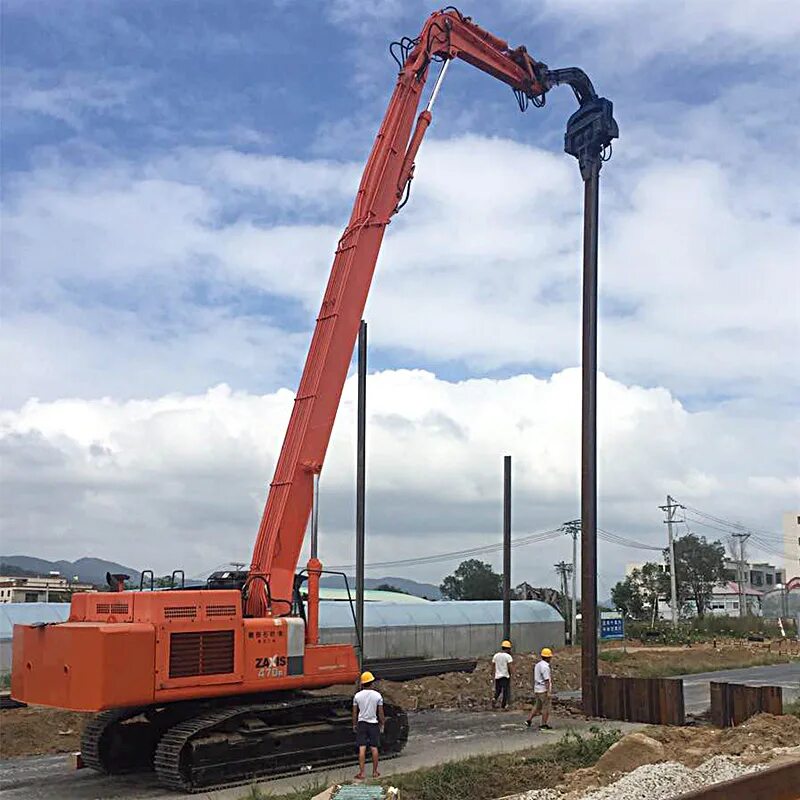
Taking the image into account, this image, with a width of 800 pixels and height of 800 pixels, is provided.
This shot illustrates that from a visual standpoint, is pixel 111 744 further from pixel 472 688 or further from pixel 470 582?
pixel 470 582

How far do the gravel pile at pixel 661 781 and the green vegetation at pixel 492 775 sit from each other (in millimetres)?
720

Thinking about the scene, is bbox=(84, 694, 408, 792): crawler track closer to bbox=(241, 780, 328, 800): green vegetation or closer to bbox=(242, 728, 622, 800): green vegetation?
bbox=(241, 780, 328, 800): green vegetation

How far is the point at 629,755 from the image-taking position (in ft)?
47.8

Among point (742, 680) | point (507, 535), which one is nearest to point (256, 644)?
point (507, 535)

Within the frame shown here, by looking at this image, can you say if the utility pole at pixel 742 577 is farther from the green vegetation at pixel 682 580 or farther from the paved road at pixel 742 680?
the paved road at pixel 742 680

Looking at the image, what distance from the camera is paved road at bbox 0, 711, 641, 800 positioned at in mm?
14102

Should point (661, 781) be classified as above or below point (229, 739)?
below

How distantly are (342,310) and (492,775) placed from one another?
7372 millimetres

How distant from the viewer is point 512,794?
13.3 meters

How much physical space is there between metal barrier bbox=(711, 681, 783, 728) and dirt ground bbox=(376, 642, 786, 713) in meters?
3.66

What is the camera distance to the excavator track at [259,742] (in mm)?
13672

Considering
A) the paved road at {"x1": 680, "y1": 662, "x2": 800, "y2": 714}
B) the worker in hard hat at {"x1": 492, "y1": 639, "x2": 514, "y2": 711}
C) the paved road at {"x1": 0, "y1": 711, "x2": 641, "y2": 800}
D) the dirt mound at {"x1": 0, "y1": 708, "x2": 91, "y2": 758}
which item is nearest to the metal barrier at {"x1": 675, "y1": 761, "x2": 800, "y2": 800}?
the paved road at {"x1": 0, "y1": 711, "x2": 641, "y2": 800}

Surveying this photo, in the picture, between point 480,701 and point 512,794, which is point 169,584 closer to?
point 512,794

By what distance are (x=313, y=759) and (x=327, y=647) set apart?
163 centimetres
